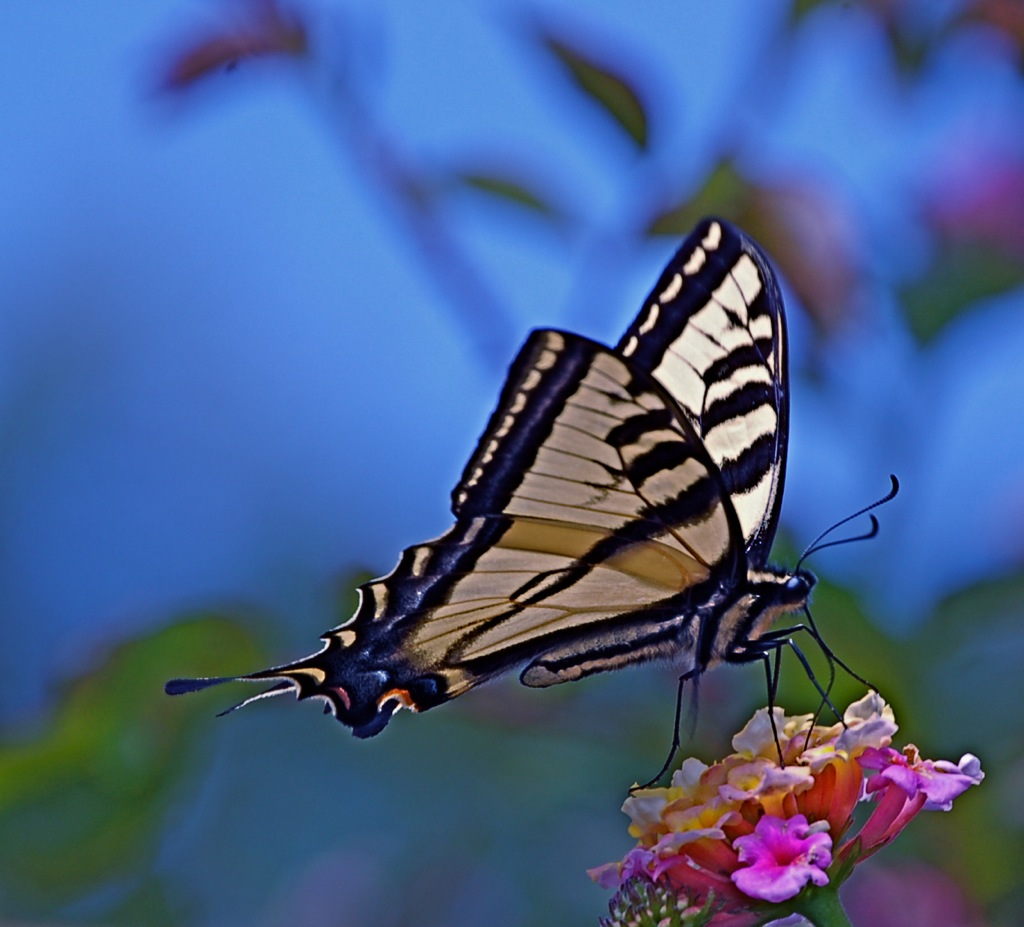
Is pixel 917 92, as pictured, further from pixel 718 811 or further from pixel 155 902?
pixel 155 902

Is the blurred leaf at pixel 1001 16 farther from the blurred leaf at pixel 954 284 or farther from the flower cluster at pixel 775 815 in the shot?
the flower cluster at pixel 775 815

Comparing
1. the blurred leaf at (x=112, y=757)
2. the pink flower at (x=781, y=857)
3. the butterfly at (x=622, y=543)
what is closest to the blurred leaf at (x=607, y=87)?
the butterfly at (x=622, y=543)

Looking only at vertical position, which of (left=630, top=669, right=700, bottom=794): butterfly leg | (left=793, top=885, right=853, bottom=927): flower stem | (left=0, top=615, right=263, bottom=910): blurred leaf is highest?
(left=0, top=615, right=263, bottom=910): blurred leaf

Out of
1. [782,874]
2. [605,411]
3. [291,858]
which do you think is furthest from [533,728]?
[291,858]

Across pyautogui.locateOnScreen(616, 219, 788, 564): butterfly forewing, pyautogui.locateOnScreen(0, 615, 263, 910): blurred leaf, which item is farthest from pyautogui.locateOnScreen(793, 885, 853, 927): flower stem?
pyautogui.locateOnScreen(0, 615, 263, 910): blurred leaf

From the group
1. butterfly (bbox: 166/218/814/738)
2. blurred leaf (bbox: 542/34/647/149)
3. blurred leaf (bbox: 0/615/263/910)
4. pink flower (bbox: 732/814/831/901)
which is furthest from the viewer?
blurred leaf (bbox: 542/34/647/149)

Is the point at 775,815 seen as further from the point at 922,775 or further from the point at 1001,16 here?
the point at 1001,16

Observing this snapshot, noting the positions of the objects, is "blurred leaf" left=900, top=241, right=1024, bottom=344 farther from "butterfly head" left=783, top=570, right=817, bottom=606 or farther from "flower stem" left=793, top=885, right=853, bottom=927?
"flower stem" left=793, top=885, right=853, bottom=927
